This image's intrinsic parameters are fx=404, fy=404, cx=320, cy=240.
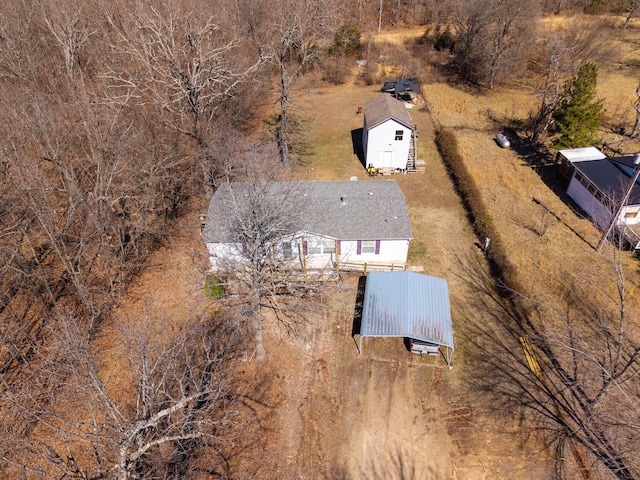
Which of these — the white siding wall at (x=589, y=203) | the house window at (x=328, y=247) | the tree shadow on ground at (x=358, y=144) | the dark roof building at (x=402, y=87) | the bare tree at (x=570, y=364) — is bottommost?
the bare tree at (x=570, y=364)

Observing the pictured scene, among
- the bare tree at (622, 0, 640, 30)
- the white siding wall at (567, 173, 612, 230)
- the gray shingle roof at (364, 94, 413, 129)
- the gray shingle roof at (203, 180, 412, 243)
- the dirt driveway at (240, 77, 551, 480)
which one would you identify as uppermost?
the bare tree at (622, 0, 640, 30)

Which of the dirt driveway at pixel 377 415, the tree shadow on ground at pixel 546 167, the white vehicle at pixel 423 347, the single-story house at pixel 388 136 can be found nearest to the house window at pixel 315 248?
the dirt driveway at pixel 377 415

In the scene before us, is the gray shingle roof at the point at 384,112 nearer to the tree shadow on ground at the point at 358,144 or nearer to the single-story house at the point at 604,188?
the tree shadow on ground at the point at 358,144

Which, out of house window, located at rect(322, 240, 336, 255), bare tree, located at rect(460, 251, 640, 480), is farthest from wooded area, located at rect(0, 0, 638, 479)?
house window, located at rect(322, 240, 336, 255)

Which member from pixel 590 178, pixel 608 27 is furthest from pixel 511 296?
pixel 608 27

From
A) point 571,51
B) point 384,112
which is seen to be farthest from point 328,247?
point 571,51

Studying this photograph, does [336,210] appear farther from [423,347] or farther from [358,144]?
[358,144]

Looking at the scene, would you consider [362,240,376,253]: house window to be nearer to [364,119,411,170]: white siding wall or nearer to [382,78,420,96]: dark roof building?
[364,119,411,170]: white siding wall
